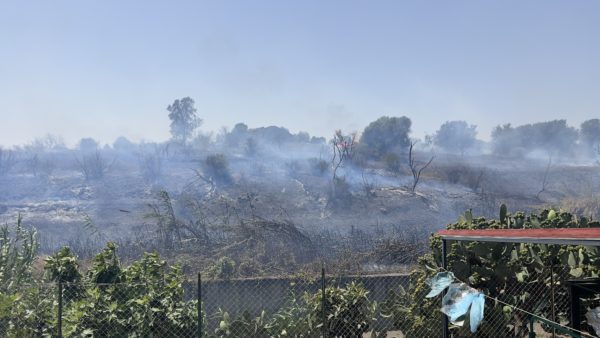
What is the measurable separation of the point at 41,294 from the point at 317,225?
700 inches

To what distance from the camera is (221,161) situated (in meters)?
35.1

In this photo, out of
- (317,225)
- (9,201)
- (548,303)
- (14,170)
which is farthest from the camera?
(14,170)

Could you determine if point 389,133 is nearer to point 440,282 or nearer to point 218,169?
point 218,169

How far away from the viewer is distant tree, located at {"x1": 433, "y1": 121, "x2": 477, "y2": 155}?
2557 inches

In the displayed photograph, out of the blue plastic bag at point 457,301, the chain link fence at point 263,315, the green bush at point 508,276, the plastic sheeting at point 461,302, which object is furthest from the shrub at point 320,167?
the blue plastic bag at point 457,301

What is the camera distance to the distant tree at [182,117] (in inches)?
2603

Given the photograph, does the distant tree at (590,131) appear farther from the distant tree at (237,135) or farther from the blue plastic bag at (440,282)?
the blue plastic bag at (440,282)

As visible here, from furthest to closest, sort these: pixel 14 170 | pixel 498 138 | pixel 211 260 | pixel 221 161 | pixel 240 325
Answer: pixel 498 138
pixel 14 170
pixel 221 161
pixel 211 260
pixel 240 325

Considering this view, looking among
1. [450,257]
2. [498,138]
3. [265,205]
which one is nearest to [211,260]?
[450,257]

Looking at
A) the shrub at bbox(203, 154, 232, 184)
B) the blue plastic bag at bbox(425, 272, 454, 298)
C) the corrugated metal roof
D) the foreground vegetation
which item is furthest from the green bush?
the shrub at bbox(203, 154, 232, 184)

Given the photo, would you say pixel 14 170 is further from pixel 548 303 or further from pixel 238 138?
pixel 548 303

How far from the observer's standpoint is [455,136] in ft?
224

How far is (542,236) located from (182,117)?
6421 centimetres

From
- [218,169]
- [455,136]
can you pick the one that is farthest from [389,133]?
[218,169]
